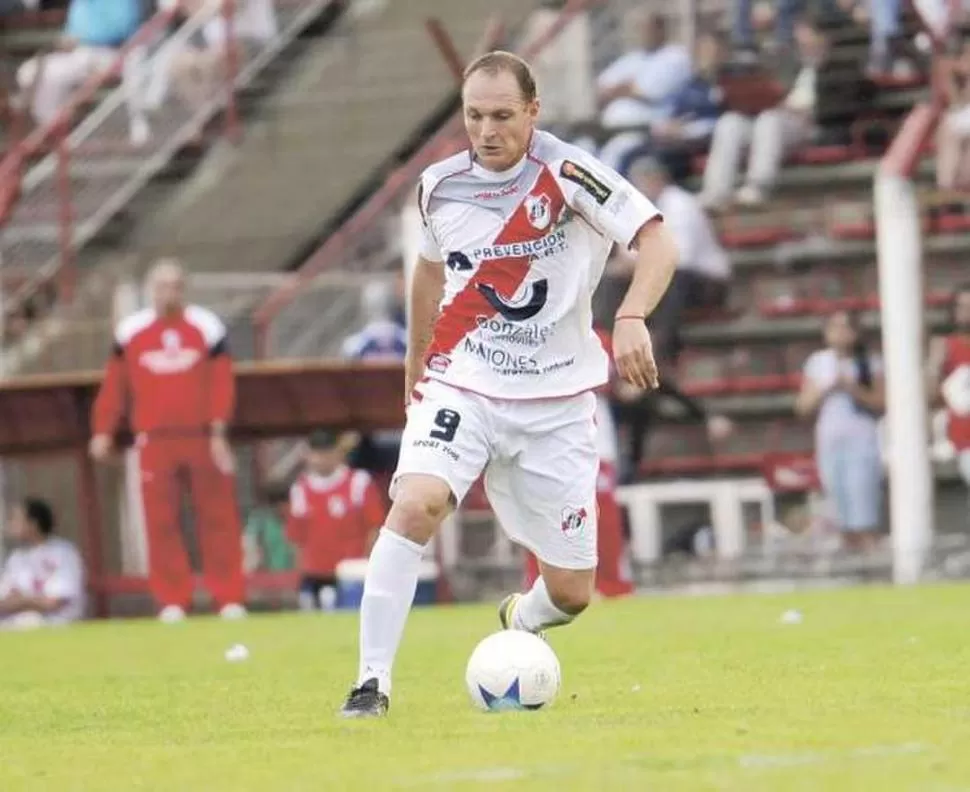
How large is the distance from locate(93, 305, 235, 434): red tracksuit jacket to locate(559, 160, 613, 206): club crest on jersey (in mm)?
10894

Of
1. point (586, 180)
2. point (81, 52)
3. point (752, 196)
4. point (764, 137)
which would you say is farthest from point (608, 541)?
point (81, 52)

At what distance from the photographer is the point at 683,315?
2388 centimetres

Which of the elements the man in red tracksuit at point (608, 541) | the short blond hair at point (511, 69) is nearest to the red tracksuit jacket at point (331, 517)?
the man in red tracksuit at point (608, 541)

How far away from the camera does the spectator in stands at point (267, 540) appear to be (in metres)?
23.8

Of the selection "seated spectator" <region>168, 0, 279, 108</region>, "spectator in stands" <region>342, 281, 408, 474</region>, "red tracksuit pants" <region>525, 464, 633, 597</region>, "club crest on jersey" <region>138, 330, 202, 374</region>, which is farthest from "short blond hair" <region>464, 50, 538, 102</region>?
"seated spectator" <region>168, 0, 279, 108</region>

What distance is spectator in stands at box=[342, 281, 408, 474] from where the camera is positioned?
22.6m

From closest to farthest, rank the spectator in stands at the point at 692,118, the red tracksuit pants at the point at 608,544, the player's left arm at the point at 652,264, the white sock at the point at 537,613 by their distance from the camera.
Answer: the player's left arm at the point at 652,264 → the white sock at the point at 537,613 → the red tracksuit pants at the point at 608,544 → the spectator in stands at the point at 692,118

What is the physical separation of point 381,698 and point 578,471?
1.19m

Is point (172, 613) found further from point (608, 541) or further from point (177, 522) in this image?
point (608, 541)

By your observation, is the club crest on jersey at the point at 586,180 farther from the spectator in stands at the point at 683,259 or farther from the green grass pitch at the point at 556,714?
the spectator in stands at the point at 683,259

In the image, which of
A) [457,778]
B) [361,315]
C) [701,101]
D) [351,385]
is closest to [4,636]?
[351,385]

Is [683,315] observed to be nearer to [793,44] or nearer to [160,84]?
[793,44]

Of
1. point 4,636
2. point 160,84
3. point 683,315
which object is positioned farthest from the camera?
point 160,84

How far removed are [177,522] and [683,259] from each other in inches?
199
